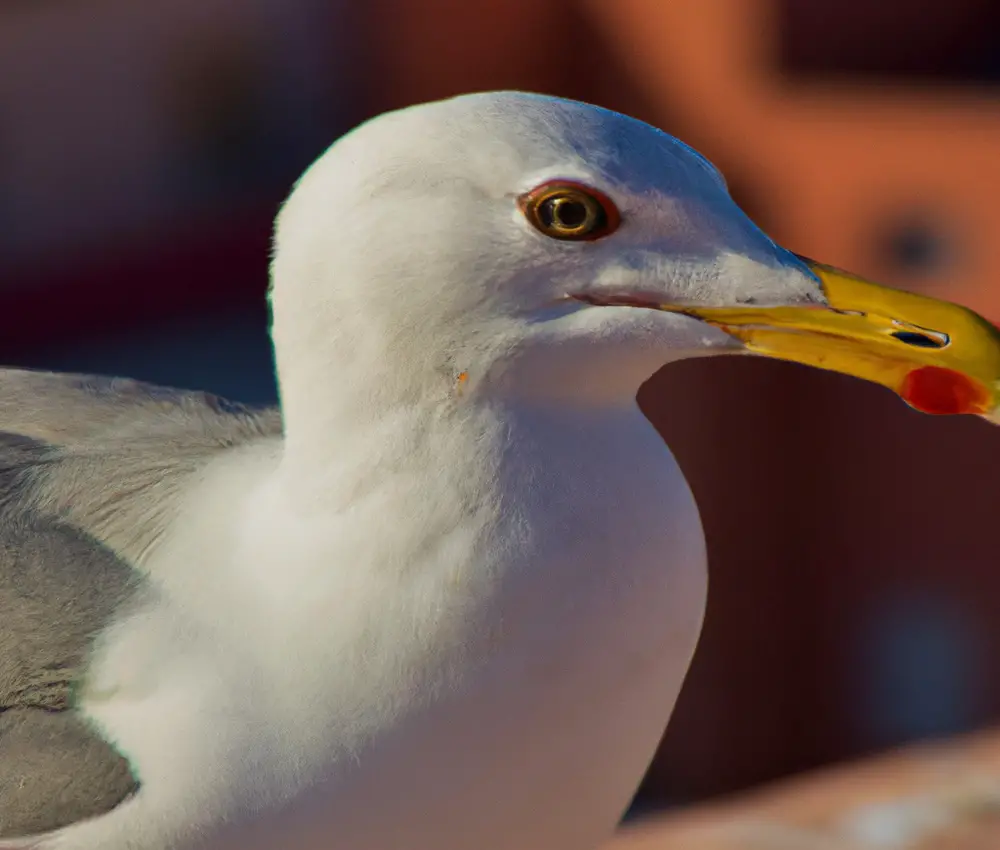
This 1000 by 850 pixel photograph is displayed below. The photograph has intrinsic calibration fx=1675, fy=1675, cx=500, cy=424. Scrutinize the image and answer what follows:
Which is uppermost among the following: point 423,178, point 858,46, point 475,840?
point 858,46

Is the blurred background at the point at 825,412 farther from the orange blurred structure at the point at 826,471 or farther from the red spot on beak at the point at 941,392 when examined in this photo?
the red spot on beak at the point at 941,392

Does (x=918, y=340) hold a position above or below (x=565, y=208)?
below

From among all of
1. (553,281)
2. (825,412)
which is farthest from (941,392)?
(825,412)

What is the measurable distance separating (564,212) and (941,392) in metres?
0.47

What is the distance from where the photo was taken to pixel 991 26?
8023 millimetres

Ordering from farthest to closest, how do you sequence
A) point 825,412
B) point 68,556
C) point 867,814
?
1. point 825,412
2. point 867,814
3. point 68,556

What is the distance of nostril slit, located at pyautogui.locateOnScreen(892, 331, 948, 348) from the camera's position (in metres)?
1.85

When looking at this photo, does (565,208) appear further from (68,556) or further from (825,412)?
Result: (825,412)

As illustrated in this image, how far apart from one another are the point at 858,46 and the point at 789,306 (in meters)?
5.89

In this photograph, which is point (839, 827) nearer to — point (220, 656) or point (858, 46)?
point (220, 656)

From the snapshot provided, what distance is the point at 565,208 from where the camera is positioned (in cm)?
182

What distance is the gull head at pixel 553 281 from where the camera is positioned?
5.99 ft

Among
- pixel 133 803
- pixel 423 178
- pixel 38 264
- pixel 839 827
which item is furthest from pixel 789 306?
pixel 38 264

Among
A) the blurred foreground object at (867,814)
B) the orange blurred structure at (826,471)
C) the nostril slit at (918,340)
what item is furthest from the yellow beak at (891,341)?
the orange blurred structure at (826,471)
